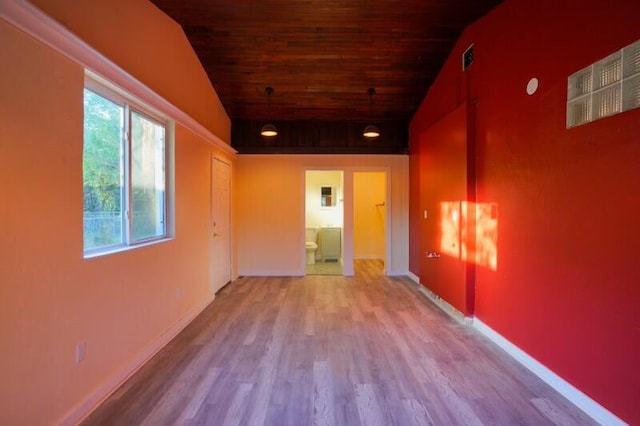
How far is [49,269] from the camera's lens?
190 cm

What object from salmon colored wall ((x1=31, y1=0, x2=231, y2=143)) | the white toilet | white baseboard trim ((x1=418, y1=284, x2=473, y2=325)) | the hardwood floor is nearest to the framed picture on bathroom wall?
the white toilet

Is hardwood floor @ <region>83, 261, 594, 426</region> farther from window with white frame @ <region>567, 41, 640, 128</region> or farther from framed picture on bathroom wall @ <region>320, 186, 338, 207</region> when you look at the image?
framed picture on bathroom wall @ <region>320, 186, 338, 207</region>

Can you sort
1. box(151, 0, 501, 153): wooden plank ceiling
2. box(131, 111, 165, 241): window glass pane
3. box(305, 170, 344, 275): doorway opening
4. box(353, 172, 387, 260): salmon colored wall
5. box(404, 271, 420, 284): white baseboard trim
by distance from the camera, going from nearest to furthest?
box(131, 111, 165, 241): window glass pane, box(151, 0, 501, 153): wooden plank ceiling, box(404, 271, 420, 284): white baseboard trim, box(305, 170, 344, 275): doorway opening, box(353, 172, 387, 260): salmon colored wall

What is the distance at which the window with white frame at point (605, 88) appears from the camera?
6.20 feet

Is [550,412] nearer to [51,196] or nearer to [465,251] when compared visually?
[465,251]

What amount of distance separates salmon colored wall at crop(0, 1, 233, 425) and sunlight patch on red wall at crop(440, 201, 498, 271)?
3317 millimetres

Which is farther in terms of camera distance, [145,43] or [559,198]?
[145,43]

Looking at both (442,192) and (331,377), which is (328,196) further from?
(331,377)

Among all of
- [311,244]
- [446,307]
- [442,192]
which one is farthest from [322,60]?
[311,244]

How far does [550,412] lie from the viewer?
86.7 inches

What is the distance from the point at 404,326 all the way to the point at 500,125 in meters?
2.30

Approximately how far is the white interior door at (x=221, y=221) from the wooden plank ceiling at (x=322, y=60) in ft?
3.07

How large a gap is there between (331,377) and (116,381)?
1.59 meters

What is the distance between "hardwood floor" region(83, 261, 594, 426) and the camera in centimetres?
217
